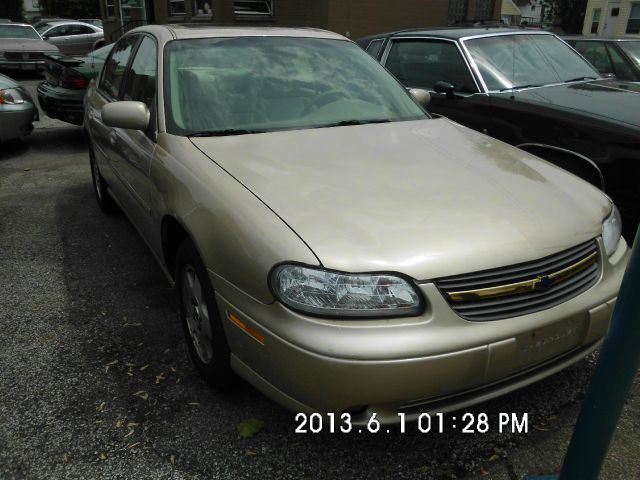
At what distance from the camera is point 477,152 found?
2932 millimetres

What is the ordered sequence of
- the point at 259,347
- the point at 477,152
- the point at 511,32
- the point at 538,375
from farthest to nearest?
the point at 511,32
the point at 477,152
the point at 538,375
the point at 259,347

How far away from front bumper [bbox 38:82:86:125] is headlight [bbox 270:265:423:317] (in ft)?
22.4

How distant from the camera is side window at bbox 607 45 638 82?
23.5ft

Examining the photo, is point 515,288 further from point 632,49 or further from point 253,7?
point 253,7

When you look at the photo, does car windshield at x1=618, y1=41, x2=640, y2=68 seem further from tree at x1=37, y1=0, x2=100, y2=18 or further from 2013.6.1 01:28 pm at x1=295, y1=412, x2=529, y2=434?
tree at x1=37, y1=0, x2=100, y2=18

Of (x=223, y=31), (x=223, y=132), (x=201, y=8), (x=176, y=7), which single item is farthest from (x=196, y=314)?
(x=176, y=7)

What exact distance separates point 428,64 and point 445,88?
71 cm

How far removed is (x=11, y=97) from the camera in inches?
282

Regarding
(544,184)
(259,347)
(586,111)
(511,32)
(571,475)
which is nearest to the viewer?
(571,475)

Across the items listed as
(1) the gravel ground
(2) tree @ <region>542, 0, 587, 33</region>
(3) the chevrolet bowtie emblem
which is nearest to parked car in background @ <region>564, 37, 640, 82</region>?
(1) the gravel ground

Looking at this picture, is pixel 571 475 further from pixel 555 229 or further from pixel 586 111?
pixel 586 111

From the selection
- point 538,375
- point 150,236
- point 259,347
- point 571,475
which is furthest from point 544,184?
point 150,236

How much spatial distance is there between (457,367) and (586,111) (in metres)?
2.77

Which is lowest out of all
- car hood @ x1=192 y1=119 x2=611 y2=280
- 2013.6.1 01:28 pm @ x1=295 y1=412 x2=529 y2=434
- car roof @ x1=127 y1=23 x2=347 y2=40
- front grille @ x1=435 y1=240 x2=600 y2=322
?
2013.6.1 01:28 pm @ x1=295 y1=412 x2=529 y2=434
